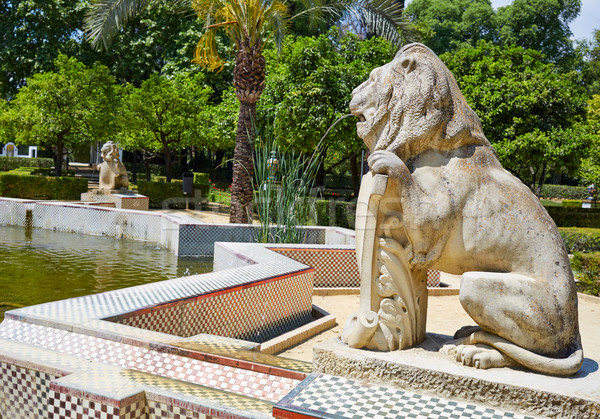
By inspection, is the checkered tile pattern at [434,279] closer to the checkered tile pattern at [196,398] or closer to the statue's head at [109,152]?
the checkered tile pattern at [196,398]

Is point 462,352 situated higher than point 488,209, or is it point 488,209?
point 488,209

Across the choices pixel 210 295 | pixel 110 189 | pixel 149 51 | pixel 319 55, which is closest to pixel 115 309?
pixel 210 295

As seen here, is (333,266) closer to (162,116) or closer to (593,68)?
(162,116)

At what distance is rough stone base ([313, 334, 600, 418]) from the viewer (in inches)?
94.3

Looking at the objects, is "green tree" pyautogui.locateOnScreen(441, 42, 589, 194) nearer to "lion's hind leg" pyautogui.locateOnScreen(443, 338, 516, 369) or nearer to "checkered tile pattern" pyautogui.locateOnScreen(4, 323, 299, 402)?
"lion's hind leg" pyautogui.locateOnScreen(443, 338, 516, 369)

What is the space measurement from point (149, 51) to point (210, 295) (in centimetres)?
2908

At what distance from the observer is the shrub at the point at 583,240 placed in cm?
1324

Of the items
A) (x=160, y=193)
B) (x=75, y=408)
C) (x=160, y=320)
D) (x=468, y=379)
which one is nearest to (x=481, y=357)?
(x=468, y=379)

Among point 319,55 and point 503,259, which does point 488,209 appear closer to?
point 503,259

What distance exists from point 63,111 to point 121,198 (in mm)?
9311

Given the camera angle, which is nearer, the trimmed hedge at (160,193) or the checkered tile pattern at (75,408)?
the checkered tile pattern at (75,408)

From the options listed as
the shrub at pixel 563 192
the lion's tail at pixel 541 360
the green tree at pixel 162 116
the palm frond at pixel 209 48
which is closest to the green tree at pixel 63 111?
the green tree at pixel 162 116

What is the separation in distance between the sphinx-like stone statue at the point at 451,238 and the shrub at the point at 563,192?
42279mm

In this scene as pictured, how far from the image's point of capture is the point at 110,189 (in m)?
16.8
